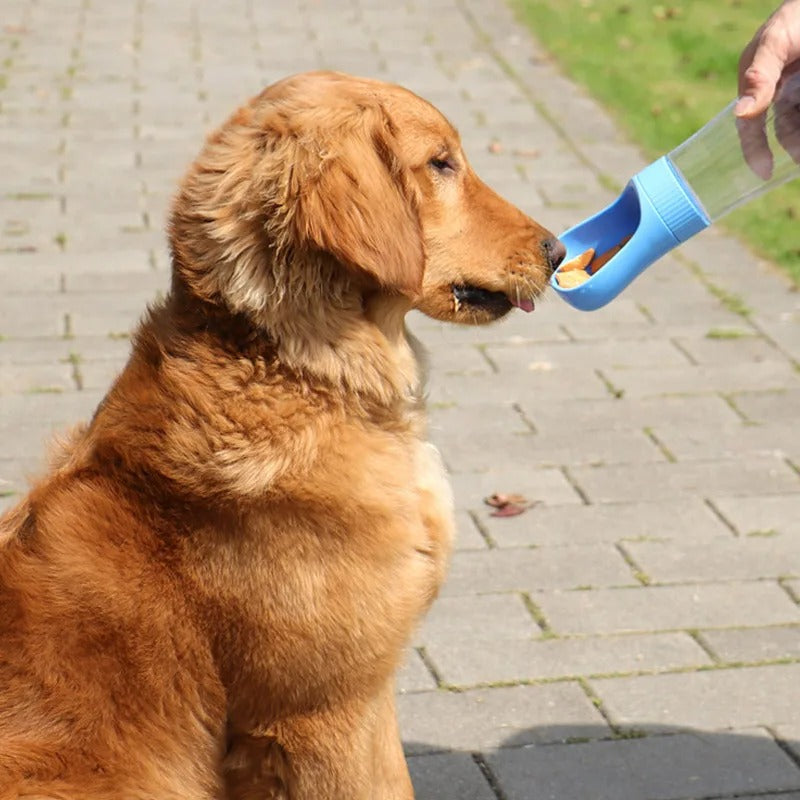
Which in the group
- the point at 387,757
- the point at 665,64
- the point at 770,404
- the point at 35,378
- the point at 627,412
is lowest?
the point at 35,378

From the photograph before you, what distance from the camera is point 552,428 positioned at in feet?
19.2

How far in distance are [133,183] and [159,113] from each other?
4.67 feet

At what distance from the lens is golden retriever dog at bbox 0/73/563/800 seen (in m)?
2.98

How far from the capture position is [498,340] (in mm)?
6707

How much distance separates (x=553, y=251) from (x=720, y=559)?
188 centimetres

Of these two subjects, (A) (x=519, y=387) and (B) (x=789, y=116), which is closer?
(B) (x=789, y=116)

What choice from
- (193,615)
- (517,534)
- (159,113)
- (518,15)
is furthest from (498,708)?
(518,15)

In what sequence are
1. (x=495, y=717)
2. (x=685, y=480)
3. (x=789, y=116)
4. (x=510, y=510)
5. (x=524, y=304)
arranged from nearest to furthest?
1. (x=524, y=304)
2. (x=789, y=116)
3. (x=495, y=717)
4. (x=510, y=510)
5. (x=685, y=480)

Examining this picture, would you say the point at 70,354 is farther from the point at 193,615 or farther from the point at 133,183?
the point at 193,615

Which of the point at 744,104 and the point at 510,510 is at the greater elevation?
the point at 744,104

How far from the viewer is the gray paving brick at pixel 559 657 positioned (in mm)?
4297

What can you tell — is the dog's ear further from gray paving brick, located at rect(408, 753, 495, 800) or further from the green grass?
the green grass

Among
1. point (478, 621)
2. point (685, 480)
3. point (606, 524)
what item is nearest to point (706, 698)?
point (478, 621)

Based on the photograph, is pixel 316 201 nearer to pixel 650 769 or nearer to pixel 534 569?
pixel 650 769
